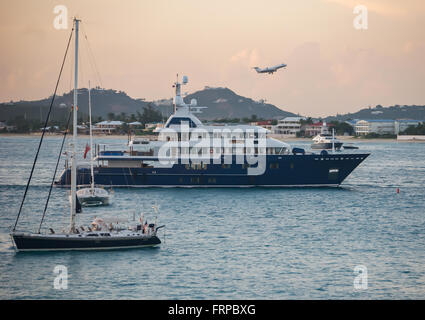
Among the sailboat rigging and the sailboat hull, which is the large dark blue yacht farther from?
the sailboat hull

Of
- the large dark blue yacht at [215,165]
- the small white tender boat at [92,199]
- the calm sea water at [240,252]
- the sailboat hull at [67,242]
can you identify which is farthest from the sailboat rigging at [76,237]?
the large dark blue yacht at [215,165]

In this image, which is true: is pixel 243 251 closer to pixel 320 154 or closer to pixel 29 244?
pixel 29 244

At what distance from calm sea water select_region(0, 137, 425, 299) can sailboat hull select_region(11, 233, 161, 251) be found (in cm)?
42

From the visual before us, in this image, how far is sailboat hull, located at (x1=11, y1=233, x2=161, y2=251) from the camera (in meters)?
30.9

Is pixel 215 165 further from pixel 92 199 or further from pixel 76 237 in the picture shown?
pixel 76 237

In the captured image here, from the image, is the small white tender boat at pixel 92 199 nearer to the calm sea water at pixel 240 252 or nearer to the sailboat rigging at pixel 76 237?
the calm sea water at pixel 240 252

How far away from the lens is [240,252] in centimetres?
3262

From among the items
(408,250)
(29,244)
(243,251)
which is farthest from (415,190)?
(29,244)

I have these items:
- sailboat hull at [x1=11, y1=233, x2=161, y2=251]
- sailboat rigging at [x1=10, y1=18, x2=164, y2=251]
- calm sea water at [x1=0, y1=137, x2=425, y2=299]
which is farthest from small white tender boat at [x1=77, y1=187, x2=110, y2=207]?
sailboat hull at [x1=11, y1=233, x2=161, y2=251]

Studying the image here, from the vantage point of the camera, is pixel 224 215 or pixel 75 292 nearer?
pixel 75 292

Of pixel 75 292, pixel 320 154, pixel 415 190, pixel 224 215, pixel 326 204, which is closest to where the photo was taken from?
pixel 75 292

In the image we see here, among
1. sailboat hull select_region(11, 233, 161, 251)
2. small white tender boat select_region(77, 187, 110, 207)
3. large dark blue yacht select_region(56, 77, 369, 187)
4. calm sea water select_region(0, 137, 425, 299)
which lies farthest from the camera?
large dark blue yacht select_region(56, 77, 369, 187)

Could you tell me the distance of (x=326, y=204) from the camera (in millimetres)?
49406

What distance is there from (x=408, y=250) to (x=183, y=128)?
29.5m
